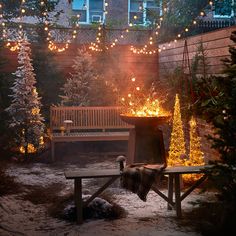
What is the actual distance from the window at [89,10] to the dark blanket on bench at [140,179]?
16944 mm

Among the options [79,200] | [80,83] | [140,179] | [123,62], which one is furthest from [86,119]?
[140,179]

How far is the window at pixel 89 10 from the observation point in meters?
21.8

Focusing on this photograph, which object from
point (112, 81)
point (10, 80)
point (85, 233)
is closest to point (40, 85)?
point (10, 80)

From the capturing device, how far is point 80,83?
13.1 metres

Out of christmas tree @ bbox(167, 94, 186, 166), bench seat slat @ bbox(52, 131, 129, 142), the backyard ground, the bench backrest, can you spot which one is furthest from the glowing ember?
the backyard ground

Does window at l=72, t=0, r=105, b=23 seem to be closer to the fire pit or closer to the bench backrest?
the bench backrest

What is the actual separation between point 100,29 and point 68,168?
20.4 feet

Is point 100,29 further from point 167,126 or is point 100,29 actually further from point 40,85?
point 167,126

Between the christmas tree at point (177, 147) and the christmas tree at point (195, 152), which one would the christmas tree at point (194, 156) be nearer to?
the christmas tree at point (195, 152)

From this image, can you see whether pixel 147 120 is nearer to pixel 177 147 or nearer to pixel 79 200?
pixel 177 147

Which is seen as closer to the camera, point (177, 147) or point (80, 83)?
point (177, 147)

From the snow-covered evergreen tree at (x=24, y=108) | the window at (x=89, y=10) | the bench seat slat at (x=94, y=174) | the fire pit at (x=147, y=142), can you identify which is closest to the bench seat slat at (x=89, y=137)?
the snow-covered evergreen tree at (x=24, y=108)

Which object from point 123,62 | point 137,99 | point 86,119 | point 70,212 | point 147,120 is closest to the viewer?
point 70,212

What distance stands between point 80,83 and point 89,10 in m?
10.1
